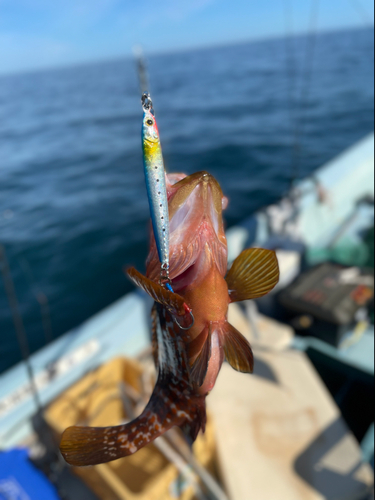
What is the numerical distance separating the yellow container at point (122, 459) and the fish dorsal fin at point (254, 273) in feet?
7.82

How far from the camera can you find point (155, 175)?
85 cm

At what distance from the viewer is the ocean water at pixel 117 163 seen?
9094 millimetres

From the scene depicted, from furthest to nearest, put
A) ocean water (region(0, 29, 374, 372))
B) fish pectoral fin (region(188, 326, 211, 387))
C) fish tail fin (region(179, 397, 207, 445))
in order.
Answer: ocean water (region(0, 29, 374, 372))
fish tail fin (region(179, 397, 207, 445))
fish pectoral fin (region(188, 326, 211, 387))

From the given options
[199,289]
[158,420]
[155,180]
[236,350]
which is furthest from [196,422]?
[155,180]

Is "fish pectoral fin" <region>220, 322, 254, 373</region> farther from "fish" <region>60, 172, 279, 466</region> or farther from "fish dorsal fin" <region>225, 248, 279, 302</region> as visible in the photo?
"fish dorsal fin" <region>225, 248, 279, 302</region>

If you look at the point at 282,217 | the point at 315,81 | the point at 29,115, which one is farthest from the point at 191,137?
the point at 29,115

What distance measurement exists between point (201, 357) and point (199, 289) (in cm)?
20

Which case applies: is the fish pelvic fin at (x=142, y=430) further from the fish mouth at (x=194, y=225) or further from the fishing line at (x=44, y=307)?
the fishing line at (x=44, y=307)

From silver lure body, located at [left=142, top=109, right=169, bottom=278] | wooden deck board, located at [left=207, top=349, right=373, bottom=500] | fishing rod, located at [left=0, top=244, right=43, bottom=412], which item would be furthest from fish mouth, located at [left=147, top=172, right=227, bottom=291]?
fishing rod, located at [left=0, top=244, right=43, bottom=412]

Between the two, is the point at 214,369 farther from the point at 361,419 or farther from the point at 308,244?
the point at 308,244

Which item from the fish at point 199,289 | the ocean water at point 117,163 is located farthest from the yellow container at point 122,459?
the ocean water at point 117,163

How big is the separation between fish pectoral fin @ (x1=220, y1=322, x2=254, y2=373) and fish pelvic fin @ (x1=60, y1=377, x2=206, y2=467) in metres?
0.27

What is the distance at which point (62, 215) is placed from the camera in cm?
1281

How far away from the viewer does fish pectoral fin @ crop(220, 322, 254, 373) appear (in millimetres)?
1106
